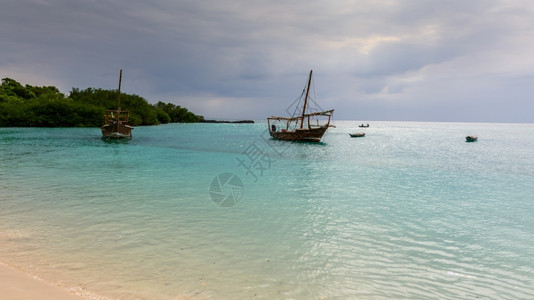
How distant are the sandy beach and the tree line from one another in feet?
301

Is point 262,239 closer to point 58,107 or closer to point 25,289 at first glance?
point 25,289

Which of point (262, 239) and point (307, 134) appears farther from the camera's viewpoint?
point (307, 134)

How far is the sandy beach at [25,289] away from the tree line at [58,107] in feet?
301

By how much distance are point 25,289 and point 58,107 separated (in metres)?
95.3

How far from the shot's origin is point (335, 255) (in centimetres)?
702

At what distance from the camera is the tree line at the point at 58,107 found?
7712 cm

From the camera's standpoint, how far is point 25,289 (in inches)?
168

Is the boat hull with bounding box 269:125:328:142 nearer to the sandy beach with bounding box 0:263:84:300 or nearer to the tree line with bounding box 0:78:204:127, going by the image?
the sandy beach with bounding box 0:263:84:300

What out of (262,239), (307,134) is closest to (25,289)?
(262,239)

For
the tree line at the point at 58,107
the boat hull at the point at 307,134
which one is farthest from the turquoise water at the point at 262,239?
the tree line at the point at 58,107

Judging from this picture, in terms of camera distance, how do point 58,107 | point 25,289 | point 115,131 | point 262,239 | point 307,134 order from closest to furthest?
point 25,289, point 262,239, point 115,131, point 307,134, point 58,107

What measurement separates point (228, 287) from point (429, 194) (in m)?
13.6

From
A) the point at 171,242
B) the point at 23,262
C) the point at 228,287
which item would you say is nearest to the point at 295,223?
the point at 171,242

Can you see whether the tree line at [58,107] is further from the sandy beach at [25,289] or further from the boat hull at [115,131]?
the sandy beach at [25,289]
